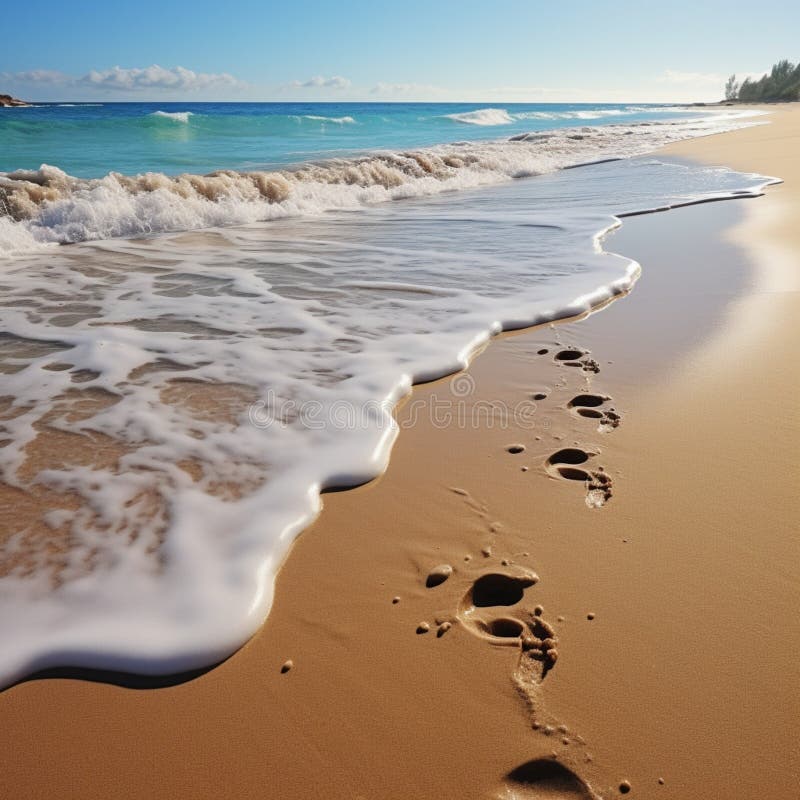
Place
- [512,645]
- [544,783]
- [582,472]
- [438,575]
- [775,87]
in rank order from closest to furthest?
[544,783] → [512,645] → [438,575] → [582,472] → [775,87]

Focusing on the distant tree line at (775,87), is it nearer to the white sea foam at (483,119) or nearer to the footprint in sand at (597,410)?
the white sea foam at (483,119)

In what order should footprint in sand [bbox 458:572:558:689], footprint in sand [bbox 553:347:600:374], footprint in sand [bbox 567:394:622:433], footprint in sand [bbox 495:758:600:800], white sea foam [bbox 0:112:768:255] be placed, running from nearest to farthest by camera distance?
1. footprint in sand [bbox 495:758:600:800]
2. footprint in sand [bbox 458:572:558:689]
3. footprint in sand [bbox 567:394:622:433]
4. footprint in sand [bbox 553:347:600:374]
5. white sea foam [bbox 0:112:768:255]

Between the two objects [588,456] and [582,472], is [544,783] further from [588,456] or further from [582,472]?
[588,456]

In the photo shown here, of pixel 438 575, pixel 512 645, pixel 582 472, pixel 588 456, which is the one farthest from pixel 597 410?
pixel 512 645

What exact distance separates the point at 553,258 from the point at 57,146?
20458 millimetres

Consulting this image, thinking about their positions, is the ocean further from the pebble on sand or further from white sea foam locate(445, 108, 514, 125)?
white sea foam locate(445, 108, 514, 125)

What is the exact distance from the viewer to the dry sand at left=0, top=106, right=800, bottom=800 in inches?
49.2

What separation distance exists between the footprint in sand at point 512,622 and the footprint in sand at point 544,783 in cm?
19

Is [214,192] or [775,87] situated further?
[775,87]

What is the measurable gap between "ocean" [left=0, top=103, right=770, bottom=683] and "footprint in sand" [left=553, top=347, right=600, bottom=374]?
47cm

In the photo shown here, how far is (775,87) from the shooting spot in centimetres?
6388

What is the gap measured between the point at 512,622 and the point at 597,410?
52.0 inches

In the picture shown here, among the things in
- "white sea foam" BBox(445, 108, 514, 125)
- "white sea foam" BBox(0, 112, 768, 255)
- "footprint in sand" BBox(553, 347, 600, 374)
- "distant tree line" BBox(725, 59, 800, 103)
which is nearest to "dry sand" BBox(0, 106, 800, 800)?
"footprint in sand" BBox(553, 347, 600, 374)

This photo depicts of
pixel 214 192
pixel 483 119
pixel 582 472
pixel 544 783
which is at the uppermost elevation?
pixel 483 119
